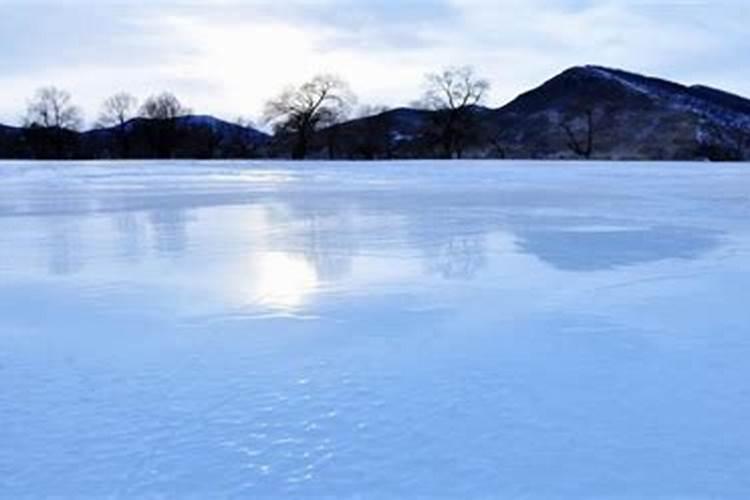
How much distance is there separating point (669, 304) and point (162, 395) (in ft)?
9.50

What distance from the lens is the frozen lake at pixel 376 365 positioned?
2199 mm

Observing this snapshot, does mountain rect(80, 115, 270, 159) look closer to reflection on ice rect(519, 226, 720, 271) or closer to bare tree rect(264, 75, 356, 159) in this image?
bare tree rect(264, 75, 356, 159)

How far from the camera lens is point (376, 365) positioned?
10.4 feet

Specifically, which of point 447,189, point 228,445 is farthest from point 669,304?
point 447,189

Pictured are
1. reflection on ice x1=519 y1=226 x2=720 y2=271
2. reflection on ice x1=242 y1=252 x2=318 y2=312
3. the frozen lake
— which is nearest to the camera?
the frozen lake

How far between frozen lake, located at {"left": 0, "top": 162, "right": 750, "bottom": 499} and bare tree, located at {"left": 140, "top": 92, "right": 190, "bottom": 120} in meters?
44.3

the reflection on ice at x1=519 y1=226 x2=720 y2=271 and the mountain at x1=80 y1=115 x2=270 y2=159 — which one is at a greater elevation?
the mountain at x1=80 y1=115 x2=270 y2=159

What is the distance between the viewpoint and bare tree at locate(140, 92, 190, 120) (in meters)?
49.1

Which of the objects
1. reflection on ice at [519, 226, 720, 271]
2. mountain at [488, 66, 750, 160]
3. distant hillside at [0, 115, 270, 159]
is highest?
mountain at [488, 66, 750, 160]

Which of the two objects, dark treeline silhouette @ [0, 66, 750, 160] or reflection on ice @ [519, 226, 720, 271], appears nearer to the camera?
reflection on ice @ [519, 226, 720, 271]

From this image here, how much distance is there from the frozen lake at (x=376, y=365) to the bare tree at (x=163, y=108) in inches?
1743

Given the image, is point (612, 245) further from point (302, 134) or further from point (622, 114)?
point (622, 114)

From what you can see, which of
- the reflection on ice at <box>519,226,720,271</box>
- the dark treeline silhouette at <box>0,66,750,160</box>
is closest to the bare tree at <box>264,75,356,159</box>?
the dark treeline silhouette at <box>0,66,750,160</box>

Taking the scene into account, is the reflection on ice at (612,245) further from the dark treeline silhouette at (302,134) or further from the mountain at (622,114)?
the mountain at (622,114)
